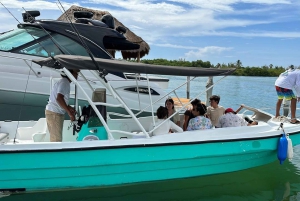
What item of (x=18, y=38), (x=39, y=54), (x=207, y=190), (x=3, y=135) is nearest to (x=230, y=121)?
(x=207, y=190)

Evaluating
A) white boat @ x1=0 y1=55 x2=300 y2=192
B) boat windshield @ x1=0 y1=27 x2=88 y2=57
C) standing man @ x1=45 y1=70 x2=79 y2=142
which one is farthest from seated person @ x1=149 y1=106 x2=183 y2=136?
boat windshield @ x1=0 y1=27 x2=88 y2=57

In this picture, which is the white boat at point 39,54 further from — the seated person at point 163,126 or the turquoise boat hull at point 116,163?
the turquoise boat hull at point 116,163

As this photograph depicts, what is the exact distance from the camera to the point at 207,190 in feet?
20.3

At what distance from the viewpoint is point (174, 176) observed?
5.54 m

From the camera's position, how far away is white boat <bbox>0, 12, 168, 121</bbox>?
827cm

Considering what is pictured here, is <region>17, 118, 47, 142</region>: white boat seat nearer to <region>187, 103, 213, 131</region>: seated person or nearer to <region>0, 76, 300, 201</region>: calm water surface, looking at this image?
<region>0, 76, 300, 201</region>: calm water surface

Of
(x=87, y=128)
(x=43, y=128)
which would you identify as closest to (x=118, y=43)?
(x=43, y=128)

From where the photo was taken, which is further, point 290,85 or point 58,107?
point 290,85

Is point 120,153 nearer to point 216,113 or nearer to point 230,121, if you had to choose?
point 230,121

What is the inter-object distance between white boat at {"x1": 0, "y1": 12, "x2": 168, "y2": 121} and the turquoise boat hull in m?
2.93

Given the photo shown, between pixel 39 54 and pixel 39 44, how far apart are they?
0.22m

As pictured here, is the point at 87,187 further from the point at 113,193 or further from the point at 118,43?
the point at 118,43

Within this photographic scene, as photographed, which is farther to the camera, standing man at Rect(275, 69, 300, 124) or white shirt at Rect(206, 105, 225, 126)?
standing man at Rect(275, 69, 300, 124)

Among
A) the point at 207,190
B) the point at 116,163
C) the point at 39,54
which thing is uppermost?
the point at 39,54
